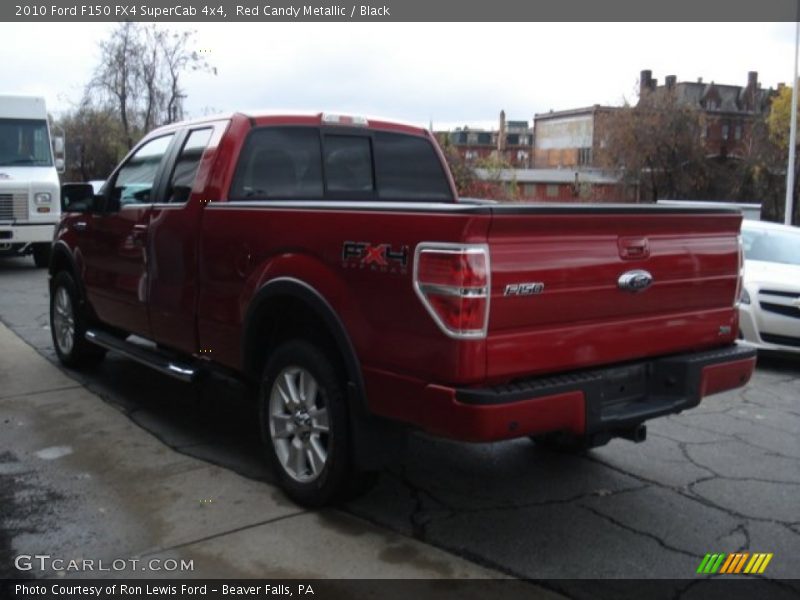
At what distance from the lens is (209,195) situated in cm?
505

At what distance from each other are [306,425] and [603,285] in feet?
5.37

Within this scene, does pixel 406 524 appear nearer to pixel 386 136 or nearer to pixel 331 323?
pixel 331 323

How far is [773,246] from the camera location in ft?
30.8

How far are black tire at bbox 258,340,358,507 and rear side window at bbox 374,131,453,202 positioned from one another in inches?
69.7

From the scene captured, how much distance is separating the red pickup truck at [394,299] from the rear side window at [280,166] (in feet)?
0.04

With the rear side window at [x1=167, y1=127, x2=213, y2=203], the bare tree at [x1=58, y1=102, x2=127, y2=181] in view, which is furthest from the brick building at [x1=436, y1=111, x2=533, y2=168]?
the rear side window at [x1=167, y1=127, x2=213, y2=203]

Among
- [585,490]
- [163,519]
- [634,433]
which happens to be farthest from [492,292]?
[163,519]

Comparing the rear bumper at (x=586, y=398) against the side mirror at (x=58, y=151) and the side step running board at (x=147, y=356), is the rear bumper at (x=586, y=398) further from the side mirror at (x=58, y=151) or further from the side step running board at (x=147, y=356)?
the side mirror at (x=58, y=151)

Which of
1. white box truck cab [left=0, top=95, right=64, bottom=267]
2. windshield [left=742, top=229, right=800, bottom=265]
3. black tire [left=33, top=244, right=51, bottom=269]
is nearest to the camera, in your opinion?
windshield [left=742, top=229, right=800, bottom=265]

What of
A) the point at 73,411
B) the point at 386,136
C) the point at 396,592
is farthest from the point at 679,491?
the point at 73,411

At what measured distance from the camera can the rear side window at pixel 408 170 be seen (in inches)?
228

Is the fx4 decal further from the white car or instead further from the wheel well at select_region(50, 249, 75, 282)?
the white car

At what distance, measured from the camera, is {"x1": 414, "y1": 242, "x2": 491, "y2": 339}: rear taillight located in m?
3.32

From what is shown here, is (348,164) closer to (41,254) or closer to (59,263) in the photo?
(59,263)
